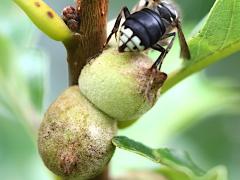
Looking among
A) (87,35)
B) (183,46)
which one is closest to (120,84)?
(87,35)

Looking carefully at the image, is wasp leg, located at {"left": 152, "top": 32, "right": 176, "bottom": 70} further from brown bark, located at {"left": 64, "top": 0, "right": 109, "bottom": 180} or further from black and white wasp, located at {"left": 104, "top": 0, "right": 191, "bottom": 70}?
brown bark, located at {"left": 64, "top": 0, "right": 109, "bottom": 180}

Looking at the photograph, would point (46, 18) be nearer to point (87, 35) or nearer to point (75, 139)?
point (87, 35)

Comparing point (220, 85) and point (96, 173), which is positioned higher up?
point (96, 173)

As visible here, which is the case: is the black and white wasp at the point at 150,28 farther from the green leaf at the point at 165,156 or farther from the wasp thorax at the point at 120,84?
the green leaf at the point at 165,156

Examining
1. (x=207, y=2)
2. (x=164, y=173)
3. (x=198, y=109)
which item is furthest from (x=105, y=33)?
(x=207, y=2)

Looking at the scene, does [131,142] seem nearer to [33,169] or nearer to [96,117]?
[96,117]

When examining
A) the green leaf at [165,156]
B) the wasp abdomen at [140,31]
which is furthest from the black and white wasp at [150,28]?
the green leaf at [165,156]

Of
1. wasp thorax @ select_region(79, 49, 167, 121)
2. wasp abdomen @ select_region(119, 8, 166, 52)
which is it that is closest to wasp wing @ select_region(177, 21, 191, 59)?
wasp abdomen @ select_region(119, 8, 166, 52)
